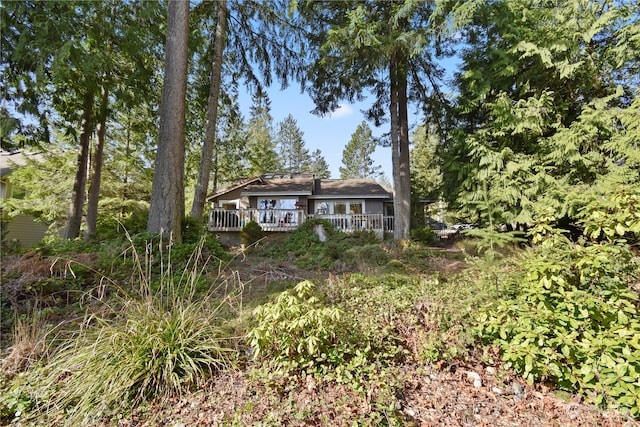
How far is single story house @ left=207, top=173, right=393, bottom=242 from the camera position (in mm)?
13477

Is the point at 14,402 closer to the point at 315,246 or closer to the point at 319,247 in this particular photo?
the point at 319,247

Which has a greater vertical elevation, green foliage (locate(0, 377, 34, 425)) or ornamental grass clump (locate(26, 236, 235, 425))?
ornamental grass clump (locate(26, 236, 235, 425))

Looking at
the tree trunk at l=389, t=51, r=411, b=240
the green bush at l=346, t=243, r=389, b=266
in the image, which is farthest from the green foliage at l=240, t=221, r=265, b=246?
the tree trunk at l=389, t=51, r=411, b=240

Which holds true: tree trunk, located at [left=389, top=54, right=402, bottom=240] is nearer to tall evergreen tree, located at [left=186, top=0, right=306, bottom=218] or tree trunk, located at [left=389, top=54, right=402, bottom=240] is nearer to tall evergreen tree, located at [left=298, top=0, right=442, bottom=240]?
tall evergreen tree, located at [left=298, top=0, right=442, bottom=240]

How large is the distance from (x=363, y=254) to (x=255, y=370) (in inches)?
223

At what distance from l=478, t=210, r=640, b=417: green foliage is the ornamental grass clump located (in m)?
2.58

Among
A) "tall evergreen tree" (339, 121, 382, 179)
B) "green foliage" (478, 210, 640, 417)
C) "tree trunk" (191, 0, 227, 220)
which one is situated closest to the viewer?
"green foliage" (478, 210, 640, 417)

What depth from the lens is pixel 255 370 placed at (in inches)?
93.5

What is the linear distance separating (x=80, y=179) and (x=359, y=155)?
32589mm

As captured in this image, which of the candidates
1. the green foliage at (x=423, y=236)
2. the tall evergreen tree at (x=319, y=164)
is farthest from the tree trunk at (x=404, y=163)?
the tall evergreen tree at (x=319, y=164)

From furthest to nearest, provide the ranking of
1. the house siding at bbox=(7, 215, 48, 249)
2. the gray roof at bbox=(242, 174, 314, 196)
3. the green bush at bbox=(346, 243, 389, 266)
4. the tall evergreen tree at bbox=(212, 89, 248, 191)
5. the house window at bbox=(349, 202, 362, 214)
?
the tall evergreen tree at bbox=(212, 89, 248, 191), the house window at bbox=(349, 202, 362, 214), the gray roof at bbox=(242, 174, 314, 196), the house siding at bbox=(7, 215, 48, 249), the green bush at bbox=(346, 243, 389, 266)

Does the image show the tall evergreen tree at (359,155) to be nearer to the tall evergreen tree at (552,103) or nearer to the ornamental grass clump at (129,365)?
the tall evergreen tree at (552,103)

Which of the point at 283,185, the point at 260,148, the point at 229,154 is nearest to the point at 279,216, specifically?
the point at 283,185

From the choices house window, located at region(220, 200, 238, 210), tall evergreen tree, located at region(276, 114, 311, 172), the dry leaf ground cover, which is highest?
tall evergreen tree, located at region(276, 114, 311, 172)
